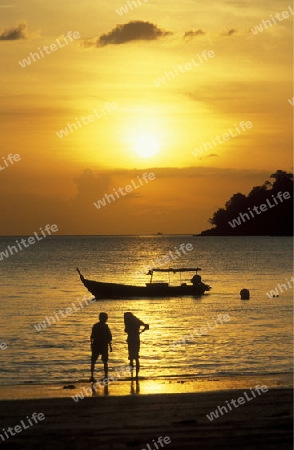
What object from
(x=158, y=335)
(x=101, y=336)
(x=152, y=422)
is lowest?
(x=152, y=422)

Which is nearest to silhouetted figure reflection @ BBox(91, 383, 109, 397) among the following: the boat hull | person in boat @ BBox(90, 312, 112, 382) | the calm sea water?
person in boat @ BBox(90, 312, 112, 382)

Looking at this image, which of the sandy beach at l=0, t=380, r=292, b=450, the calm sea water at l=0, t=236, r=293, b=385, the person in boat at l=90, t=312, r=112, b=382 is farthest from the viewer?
the calm sea water at l=0, t=236, r=293, b=385

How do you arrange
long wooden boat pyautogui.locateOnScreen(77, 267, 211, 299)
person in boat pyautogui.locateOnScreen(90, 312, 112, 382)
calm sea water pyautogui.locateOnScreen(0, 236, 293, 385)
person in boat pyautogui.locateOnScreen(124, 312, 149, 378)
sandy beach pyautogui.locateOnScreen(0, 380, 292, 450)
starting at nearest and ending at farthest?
sandy beach pyautogui.locateOnScreen(0, 380, 292, 450)
person in boat pyautogui.locateOnScreen(90, 312, 112, 382)
person in boat pyautogui.locateOnScreen(124, 312, 149, 378)
calm sea water pyautogui.locateOnScreen(0, 236, 293, 385)
long wooden boat pyautogui.locateOnScreen(77, 267, 211, 299)

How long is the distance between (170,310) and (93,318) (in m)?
9.72

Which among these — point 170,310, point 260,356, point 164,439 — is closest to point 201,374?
point 260,356

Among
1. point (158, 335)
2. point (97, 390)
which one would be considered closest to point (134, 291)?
point (158, 335)

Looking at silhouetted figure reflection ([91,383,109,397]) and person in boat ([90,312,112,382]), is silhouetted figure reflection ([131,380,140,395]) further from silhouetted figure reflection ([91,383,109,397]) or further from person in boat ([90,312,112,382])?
person in boat ([90,312,112,382])

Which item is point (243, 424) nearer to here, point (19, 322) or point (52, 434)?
point (52, 434)

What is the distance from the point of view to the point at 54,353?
35.6m

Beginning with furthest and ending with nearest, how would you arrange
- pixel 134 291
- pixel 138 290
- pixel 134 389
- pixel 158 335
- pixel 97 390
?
pixel 138 290, pixel 134 291, pixel 158 335, pixel 134 389, pixel 97 390

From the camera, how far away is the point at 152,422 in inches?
583

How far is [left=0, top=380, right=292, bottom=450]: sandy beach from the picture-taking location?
42.9 ft

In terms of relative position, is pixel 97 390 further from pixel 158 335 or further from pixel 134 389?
pixel 158 335

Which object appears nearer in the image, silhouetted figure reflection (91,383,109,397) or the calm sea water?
silhouetted figure reflection (91,383,109,397)
